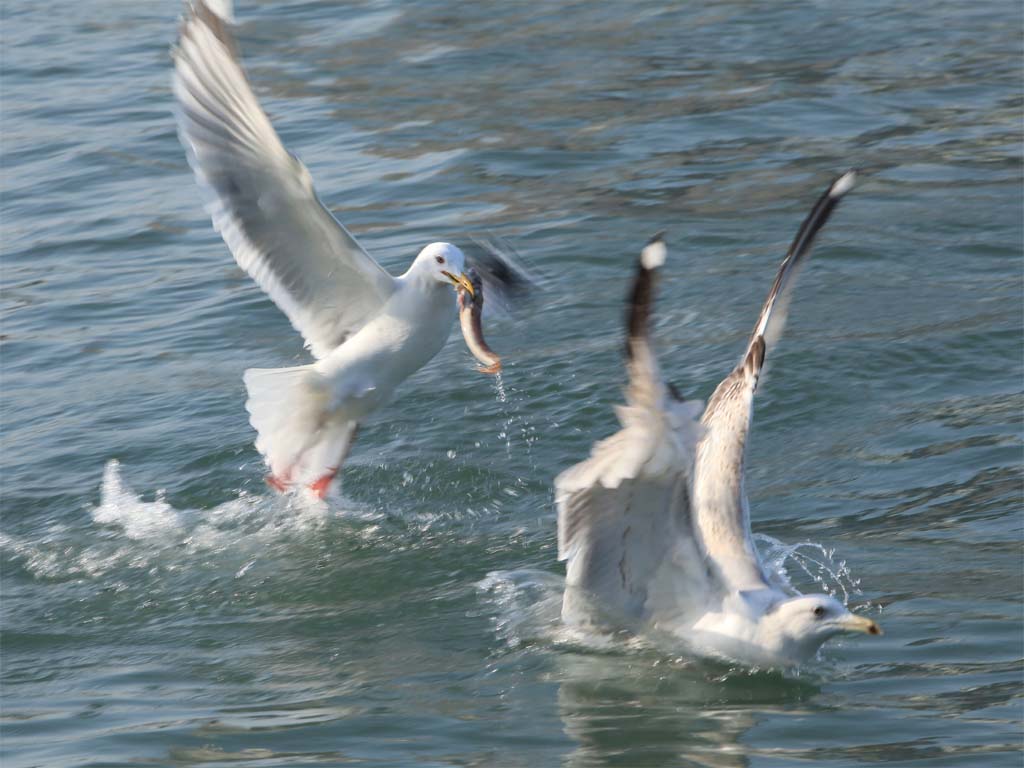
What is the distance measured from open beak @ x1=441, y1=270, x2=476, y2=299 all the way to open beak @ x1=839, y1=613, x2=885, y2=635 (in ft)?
8.39

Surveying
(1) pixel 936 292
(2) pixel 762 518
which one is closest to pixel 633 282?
(2) pixel 762 518

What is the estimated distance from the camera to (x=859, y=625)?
5129 millimetres

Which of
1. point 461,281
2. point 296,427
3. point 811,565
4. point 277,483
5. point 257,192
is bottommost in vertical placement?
point 811,565

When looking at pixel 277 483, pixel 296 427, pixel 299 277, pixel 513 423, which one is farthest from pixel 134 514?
pixel 513 423

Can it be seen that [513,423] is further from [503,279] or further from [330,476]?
[330,476]

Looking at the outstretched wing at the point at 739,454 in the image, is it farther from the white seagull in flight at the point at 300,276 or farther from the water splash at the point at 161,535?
the water splash at the point at 161,535

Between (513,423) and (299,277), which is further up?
(299,277)

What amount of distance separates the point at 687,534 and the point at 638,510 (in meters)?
0.23

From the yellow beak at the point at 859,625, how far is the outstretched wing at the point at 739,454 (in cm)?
43

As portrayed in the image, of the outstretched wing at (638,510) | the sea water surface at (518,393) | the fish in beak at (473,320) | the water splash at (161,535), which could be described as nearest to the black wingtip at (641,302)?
the outstretched wing at (638,510)

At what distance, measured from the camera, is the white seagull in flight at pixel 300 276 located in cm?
690

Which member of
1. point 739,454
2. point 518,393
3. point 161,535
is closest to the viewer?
point 739,454

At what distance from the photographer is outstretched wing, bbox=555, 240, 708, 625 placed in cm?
467

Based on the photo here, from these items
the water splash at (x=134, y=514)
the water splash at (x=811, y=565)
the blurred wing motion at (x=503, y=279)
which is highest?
the blurred wing motion at (x=503, y=279)
